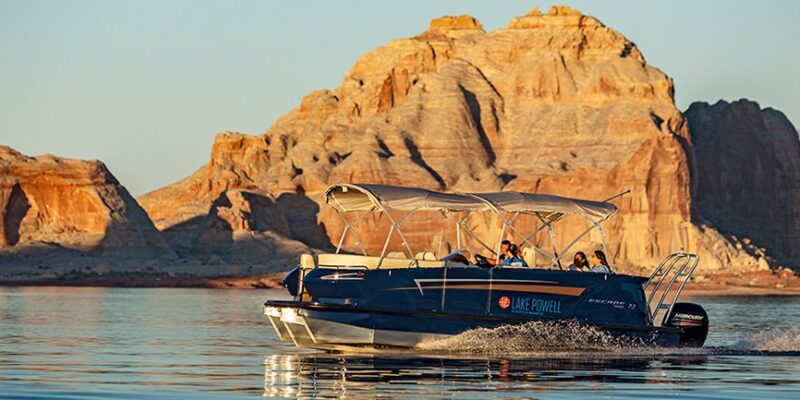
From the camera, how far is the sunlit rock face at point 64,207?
116 metres

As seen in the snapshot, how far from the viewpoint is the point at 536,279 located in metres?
28.2

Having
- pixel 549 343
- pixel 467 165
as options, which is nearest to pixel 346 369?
pixel 549 343

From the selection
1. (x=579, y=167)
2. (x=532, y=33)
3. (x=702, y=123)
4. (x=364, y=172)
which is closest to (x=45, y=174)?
(x=364, y=172)

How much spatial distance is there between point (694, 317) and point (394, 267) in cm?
611

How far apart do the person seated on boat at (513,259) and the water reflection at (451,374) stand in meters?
2.23

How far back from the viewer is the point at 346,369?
966 inches

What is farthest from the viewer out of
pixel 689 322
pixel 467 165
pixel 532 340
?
pixel 467 165

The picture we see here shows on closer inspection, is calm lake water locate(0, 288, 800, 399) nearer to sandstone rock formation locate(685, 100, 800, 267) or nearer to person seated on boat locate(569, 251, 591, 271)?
person seated on boat locate(569, 251, 591, 271)

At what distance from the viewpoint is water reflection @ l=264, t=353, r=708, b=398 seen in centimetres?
2142

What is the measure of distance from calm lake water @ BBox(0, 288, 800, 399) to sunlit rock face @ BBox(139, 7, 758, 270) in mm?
98938

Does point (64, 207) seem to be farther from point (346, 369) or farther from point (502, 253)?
point (346, 369)

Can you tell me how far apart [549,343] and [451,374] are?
5.38 meters

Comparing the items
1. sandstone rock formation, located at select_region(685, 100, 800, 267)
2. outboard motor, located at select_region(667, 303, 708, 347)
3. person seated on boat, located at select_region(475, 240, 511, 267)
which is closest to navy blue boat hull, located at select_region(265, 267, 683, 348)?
person seated on boat, located at select_region(475, 240, 511, 267)

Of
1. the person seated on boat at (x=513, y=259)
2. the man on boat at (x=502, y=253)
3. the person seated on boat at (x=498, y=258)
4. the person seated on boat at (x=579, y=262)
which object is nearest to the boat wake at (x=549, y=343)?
the person seated on boat at (x=513, y=259)
